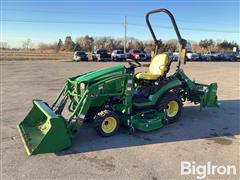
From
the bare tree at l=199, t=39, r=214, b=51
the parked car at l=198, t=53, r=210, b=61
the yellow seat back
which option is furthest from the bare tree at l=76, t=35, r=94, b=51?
the yellow seat back

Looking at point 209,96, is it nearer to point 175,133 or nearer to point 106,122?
point 175,133

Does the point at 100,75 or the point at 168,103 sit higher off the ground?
the point at 100,75

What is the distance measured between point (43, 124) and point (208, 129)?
11.8 ft

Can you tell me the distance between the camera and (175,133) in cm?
570

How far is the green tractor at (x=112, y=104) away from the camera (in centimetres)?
474

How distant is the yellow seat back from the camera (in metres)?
6.56

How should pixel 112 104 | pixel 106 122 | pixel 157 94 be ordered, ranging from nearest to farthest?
1. pixel 106 122
2. pixel 112 104
3. pixel 157 94

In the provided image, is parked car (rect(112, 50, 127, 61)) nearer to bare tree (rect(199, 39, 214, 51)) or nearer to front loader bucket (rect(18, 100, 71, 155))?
front loader bucket (rect(18, 100, 71, 155))

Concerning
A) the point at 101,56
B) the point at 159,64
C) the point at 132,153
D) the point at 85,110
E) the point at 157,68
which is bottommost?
the point at 132,153

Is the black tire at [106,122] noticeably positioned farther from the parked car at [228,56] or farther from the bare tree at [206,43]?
the bare tree at [206,43]

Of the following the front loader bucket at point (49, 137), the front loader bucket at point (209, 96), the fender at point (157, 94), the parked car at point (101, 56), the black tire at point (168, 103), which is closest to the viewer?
the front loader bucket at point (49, 137)

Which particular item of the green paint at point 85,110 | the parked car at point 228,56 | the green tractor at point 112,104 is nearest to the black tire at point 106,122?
the green tractor at point 112,104

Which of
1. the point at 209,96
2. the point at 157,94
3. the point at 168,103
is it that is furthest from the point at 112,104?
the point at 209,96

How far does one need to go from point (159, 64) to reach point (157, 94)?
0.91 metres
